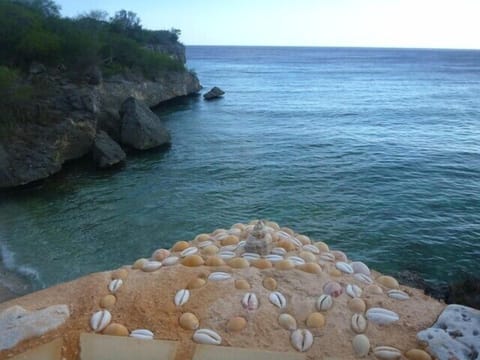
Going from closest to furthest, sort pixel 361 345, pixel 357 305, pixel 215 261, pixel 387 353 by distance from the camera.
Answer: pixel 387 353, pixel 361 345, pixel 357 305, pixel 215 261

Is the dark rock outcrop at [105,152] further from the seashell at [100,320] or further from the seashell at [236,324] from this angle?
the seashell at [236,324]

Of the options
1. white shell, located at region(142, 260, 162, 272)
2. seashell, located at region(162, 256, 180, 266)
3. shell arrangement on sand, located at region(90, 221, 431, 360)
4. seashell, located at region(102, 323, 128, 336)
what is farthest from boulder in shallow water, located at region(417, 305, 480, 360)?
white shell, located at region(142, 260, 162, 272)

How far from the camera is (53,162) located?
2859 centimetres

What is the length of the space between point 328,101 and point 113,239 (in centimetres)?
5027

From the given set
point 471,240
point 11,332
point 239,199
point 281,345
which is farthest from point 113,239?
point 471,240

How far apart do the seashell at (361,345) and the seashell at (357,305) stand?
3.07 feet

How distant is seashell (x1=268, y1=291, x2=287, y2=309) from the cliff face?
21719 mm

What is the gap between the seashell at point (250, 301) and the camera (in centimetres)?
962

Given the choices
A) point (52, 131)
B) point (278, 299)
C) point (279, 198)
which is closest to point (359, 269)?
point (278, 299)

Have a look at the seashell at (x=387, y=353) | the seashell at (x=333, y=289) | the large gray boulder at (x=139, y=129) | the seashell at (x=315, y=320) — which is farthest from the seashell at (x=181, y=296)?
the large gray boulder at (x=139, y=129)

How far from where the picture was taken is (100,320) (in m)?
9.23

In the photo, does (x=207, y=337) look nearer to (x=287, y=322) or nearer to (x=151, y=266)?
(x=287, y=322)

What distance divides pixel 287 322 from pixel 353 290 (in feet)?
7.06

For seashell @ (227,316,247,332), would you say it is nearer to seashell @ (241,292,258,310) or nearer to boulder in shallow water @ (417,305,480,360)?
seashell @ (241,292,258,310)
